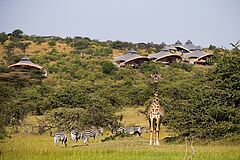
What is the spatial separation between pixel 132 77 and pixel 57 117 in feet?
84.1

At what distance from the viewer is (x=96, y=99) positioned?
93.6 feet

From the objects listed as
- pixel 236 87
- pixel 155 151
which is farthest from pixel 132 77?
pixel 155 151

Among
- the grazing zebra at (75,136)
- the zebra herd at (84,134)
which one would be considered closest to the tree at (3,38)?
Result: the zebra herd at (84,134)

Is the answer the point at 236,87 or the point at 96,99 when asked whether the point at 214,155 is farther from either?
the point at 96,99

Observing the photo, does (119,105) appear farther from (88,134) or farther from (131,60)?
(131,60)

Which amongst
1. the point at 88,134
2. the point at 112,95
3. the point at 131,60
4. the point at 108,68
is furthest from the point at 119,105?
the point at 131,60

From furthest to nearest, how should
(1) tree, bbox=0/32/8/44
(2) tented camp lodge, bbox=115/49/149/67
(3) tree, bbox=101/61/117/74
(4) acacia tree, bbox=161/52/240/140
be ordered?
(1) tree, bbox=0/32/8/44, (2) tented camp lodge, bbox=115/49/149/67, (3) tree, bbox=101/61/117/74, (4) acacia tree, bbox=161/52/240/140

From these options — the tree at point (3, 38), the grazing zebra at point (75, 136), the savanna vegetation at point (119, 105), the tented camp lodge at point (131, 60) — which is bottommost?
the grazing zebra at point (75, 136)

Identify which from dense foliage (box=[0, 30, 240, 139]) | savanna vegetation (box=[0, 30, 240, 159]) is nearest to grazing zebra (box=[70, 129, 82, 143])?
savanna vegetation (box=[0, 30, 240, 159])

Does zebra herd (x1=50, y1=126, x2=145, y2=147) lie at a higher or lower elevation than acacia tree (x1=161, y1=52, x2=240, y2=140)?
lower

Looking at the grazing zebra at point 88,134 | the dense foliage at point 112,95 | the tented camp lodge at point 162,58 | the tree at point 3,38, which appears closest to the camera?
the dense foliage at point 112,95

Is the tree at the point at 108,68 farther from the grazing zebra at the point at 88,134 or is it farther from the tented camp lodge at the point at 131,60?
the grazing zebra at the point at 88,134

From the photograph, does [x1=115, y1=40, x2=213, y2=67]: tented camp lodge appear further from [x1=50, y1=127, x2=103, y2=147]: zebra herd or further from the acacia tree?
the acacia tree

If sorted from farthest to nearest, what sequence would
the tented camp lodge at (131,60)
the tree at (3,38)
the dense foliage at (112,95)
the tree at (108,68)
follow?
the tree at (3,38), the tented camp lodge at (131,60), the tree at (108,68), the dense foliage at (112,95)
